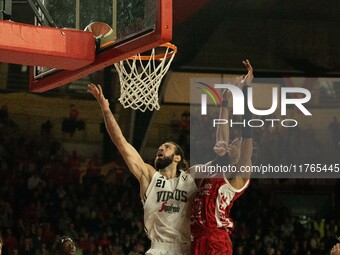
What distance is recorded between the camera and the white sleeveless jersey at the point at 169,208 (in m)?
5.74

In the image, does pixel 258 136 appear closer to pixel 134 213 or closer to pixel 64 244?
pixel 134 213

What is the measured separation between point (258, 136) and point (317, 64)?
1.98 m

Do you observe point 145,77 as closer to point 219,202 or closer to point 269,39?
point 219,202

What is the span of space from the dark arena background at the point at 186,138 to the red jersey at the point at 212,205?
5.77 m

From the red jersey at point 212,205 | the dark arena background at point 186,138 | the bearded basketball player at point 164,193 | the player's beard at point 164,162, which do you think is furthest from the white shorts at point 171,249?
the dark arena background at point 186,138

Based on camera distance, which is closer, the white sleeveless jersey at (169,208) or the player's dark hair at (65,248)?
the player's dark hair at (65,248)

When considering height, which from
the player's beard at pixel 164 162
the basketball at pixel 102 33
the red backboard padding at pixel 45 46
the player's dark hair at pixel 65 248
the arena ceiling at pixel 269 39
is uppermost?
the arena ceiling at pixel 269 39

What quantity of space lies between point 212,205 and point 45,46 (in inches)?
78.9

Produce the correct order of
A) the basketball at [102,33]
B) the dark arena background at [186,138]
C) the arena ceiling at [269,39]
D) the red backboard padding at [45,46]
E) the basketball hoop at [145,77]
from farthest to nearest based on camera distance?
the arena ceiling at [269,39] < the dark arena background at [186,138] < the basketball hoop at [145,77] < the basketball at [102,33] < the red backboard padding at [45,46]

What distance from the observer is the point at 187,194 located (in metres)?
5.80

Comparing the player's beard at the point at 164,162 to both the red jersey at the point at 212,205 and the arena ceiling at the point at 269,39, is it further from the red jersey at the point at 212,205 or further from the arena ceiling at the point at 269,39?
the arena ceiling at the point at 269,39

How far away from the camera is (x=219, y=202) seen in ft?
18.7

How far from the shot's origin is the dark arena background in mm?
11938

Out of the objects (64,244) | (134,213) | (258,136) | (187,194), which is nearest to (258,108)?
(258,136)
